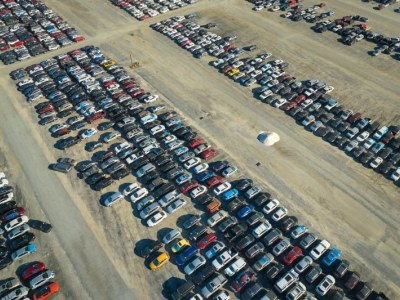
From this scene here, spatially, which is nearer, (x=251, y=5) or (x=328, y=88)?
(x=328, y=88)

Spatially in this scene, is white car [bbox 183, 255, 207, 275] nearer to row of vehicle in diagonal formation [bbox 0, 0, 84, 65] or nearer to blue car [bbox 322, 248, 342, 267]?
blue car [bbox 322, 248, 342, 267]

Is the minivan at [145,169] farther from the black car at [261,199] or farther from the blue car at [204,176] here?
the black car at [261,199]

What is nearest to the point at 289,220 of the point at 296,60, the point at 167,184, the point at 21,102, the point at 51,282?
the point at 167,184

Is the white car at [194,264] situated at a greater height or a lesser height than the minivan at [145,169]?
lesser

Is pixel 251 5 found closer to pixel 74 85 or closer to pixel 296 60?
pixel 296 60

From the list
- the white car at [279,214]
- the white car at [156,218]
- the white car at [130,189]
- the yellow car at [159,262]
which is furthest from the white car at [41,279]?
the white car at [279,214]

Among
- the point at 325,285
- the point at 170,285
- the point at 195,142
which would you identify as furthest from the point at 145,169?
the point at 325,285
